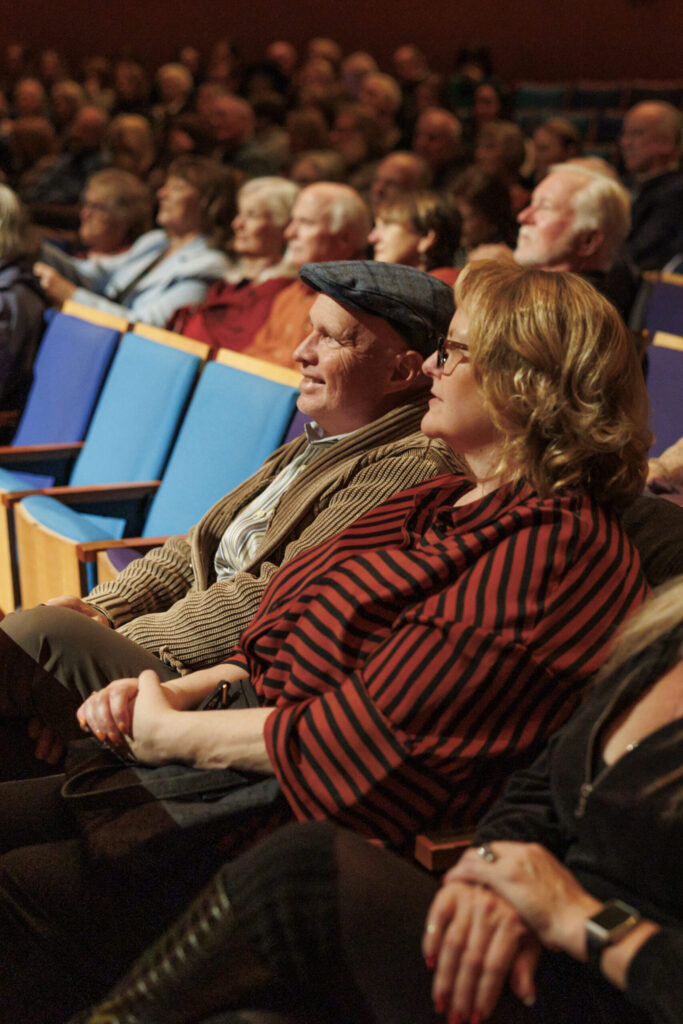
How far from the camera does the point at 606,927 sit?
0.88 metres

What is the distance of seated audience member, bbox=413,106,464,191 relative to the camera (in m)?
5.78

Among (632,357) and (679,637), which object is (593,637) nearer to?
(679,637)

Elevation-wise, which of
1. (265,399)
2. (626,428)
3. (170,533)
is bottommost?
(170,533)

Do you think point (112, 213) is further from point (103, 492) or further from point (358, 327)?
point (358, 327)

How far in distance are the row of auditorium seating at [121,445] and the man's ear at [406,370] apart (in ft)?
1.50

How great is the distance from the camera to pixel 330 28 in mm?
10594

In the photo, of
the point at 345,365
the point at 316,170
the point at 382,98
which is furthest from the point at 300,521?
the point at 382,98

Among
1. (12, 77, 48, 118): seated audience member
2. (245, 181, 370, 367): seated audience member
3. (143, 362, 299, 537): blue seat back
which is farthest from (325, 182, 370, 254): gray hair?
(12, 77, 48, 118): seated audience member

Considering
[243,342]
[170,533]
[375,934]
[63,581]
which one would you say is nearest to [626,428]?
[375,934]

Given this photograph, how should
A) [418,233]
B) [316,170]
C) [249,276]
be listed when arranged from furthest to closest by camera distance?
[316,170] < [249,276] < [418,233]

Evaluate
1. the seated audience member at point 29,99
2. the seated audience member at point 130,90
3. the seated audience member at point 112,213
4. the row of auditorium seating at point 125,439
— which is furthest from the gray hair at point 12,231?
the seated audience member at point 130,90

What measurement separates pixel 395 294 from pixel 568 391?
21.3 inches

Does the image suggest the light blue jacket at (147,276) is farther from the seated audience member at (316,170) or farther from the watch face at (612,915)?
the watch face at (612,915)

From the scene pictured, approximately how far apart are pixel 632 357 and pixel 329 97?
6.99 metres
